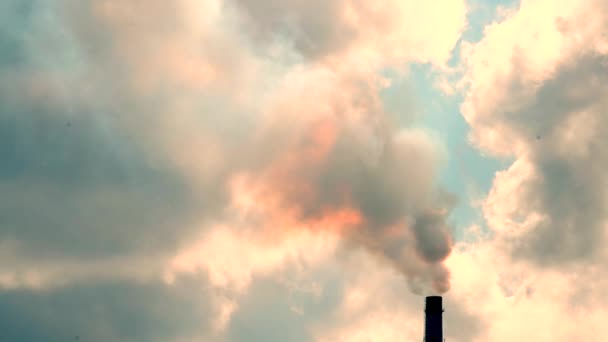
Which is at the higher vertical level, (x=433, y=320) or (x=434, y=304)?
(x=434, y=304)

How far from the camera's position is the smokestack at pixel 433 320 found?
61281 millimetres

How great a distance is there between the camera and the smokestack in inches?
2413

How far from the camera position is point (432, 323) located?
2437 inches

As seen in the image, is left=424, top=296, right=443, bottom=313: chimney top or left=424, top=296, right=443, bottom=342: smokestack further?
left=424, top=296, right=443, bottom=313: chimney top

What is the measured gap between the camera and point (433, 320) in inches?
2447

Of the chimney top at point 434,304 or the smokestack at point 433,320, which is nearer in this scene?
→ the smokestack at point 433,320

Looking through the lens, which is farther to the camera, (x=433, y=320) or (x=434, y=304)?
(x=434, y=304)
